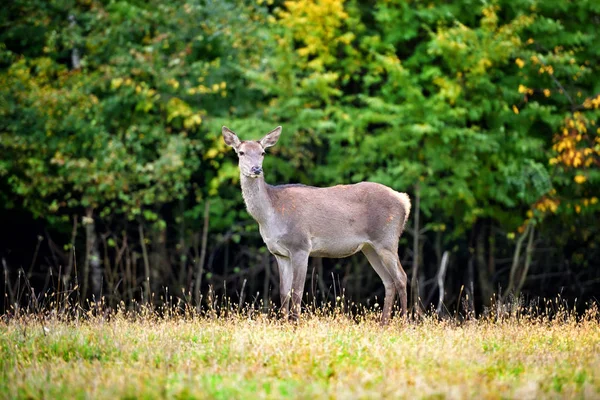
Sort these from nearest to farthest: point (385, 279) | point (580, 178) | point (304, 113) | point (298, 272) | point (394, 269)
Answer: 1. point (298, 272)
2. point (394, 269)
3. point (385, 279)
4. point (580, 178)
5. point (304, 113)

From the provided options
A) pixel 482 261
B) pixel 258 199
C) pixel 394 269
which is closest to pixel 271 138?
pixel 258 199

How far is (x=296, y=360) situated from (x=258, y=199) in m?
4.15

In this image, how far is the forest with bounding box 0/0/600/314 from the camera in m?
17.4

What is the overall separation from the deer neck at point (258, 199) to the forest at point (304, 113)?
5930mm

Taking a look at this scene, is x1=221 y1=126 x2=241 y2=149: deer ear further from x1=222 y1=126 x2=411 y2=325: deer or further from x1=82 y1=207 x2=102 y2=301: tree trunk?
x1=82 y1=207 x2=102 y2=301: tree trunk

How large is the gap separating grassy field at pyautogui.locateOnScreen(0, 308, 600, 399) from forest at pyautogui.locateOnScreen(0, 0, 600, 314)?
27.4 feet

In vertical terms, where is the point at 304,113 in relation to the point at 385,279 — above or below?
above

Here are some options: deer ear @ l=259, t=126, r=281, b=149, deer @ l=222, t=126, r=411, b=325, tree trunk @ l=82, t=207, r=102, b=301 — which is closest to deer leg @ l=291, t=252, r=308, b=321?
deer @ l=222, t=126, r=411, b=325

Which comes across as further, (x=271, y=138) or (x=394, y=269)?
(x=271, y=138)

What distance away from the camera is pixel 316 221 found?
1102 centimetres

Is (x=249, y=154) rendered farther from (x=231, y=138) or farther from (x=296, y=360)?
(x=296, y=360)

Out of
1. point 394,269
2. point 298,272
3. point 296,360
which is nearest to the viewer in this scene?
point 296,360

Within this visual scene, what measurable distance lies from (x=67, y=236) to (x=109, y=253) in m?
0.99

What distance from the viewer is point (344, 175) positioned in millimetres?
18969
